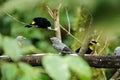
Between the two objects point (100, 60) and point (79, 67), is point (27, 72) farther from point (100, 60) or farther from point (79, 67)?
point (100, 60)

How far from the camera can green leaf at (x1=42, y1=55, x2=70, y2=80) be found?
0.26 metres

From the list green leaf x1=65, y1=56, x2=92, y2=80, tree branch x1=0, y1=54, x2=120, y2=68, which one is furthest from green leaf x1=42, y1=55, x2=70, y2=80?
tree branch x1=0, y1=54, x2=120, y2=68

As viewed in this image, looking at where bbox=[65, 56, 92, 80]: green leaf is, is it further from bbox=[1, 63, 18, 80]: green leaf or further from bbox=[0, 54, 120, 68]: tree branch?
bbox=[0, 54, 120, 68]: tree branch

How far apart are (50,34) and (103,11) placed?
7.56 feet

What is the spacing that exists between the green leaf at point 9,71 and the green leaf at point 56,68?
0.05 m

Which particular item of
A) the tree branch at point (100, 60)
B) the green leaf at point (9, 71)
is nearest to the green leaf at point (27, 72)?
the green leaf at point (9, 71)

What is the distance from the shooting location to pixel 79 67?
28 centimetres

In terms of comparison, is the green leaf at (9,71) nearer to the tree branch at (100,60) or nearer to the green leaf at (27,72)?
the green leaf at (27,72)

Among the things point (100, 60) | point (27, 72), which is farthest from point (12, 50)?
point (100, 60)

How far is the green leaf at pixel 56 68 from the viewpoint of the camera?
0.86ft

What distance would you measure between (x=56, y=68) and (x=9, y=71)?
7cm

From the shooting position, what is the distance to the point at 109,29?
10.0 inches

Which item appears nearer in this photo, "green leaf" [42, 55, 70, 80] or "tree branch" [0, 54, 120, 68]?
"green leaf" [42, 55, 70, 80]

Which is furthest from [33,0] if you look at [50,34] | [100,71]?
[50,34]
